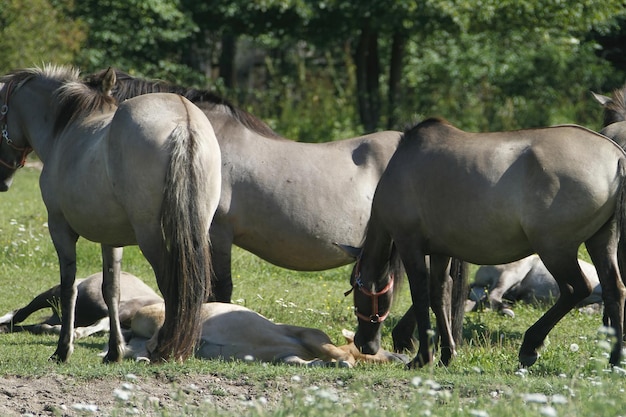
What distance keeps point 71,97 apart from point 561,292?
3688 millimetres

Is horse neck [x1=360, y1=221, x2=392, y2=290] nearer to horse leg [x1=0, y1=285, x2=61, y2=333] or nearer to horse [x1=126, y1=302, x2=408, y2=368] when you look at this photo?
horse [x1=126, y1=302, x2=408, y2=368]

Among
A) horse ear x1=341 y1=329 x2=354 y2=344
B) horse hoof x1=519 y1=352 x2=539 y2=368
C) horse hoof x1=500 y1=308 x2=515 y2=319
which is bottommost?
horse hoof x1=500 y1=308 x2=515 y2=319

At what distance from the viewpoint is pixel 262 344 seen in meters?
7.34

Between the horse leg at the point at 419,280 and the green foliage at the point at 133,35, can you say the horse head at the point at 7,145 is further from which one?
the green foliage at the point at 133,35

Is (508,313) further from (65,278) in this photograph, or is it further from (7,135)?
(7,135)

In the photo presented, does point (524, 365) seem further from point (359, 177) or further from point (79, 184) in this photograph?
point (79, 184)

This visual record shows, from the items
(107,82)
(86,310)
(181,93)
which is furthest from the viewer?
(86,310)

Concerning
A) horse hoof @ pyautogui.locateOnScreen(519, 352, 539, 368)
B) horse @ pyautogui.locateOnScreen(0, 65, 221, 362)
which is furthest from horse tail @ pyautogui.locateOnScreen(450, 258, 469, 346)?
horse @ pyautogui.locateOnScreen(0, 65, 221, 362)

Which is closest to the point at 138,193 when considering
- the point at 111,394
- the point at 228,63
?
the point at 111,394

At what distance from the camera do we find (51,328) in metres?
8.60

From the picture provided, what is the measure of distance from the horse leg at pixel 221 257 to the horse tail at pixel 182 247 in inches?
66.4

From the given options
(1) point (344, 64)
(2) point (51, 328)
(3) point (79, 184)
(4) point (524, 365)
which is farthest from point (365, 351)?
(1) point (344, 64)

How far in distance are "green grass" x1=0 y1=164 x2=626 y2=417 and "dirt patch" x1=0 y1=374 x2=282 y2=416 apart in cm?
6

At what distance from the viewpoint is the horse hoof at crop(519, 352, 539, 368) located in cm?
662
